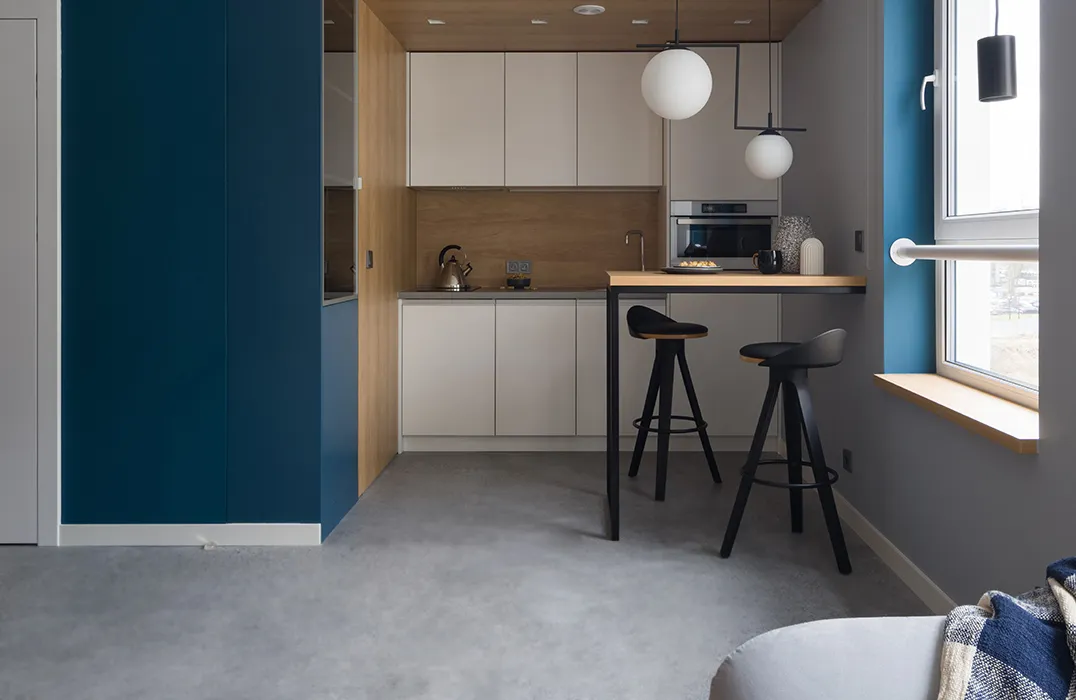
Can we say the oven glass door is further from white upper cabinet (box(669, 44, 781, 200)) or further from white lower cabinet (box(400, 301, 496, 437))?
white lower cabinet (box(400, 301, 496, 437))

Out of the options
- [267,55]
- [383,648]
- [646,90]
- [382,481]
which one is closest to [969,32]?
[646,90]

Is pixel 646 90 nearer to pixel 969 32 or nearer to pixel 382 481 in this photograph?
pixel 969 32

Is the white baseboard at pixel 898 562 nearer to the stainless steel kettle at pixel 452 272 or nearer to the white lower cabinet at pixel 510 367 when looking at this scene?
the white lower cabinet at pixel 510 367

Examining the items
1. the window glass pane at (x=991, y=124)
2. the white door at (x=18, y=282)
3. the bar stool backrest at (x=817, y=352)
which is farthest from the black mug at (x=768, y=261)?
the white door at (x=18, y=282)

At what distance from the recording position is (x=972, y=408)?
2.62 metres

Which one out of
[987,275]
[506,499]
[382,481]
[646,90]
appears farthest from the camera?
[382,481]

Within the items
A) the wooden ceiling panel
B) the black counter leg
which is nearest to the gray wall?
the wooden ceiling panel

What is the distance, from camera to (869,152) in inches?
138

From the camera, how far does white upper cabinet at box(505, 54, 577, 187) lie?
5.37m

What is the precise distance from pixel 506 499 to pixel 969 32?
2.60 meters

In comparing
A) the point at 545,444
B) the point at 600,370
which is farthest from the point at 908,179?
the point at 545,444

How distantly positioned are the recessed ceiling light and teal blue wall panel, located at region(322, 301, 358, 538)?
1762 mm

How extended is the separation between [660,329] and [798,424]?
2.92 ft

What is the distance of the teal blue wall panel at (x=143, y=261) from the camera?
11.4 ft
